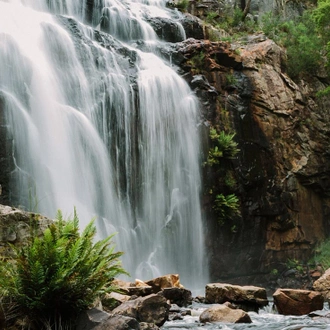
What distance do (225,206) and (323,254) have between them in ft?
16.9

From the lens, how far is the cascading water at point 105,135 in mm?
12586

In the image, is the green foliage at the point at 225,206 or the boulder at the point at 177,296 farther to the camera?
the green foliage at the point at 225,206

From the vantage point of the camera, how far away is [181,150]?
54.5 ft

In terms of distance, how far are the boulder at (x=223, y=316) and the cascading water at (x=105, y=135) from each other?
5.79 m

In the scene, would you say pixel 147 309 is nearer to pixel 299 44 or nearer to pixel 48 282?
pixel 48 282

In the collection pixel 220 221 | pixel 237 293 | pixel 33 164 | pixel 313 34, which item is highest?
pixel 313 34

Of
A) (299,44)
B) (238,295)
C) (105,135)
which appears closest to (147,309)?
(238,295)

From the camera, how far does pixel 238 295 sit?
30.6ft

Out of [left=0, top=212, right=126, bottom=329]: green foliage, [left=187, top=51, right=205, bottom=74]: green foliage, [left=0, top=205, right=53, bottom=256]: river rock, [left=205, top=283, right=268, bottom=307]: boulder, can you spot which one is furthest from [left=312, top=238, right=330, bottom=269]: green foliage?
[left=0, top=212, right=126, bottom=329]: green foliage

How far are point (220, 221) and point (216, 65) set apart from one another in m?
7.09

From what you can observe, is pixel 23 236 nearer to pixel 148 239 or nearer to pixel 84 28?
pixel 148 239

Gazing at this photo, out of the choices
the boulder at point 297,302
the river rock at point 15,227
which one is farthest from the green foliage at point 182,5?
the river rock at point 15,227

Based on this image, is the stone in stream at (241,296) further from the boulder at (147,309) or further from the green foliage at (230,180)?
the green foliage at (230,180)

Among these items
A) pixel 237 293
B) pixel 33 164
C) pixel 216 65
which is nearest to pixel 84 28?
pixel 216 65
